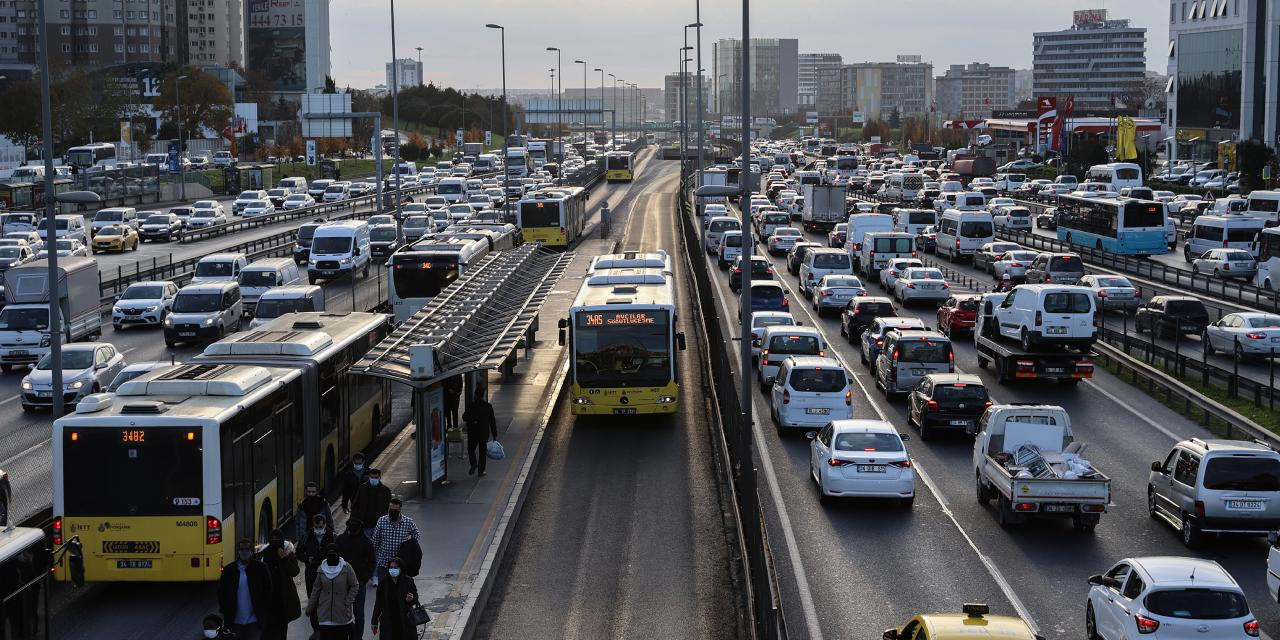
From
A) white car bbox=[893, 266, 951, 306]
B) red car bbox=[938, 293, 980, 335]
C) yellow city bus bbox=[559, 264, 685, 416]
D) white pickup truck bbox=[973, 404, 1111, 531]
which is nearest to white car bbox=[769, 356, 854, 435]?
yellow city bus bbox=[559, 264, 685, 416]

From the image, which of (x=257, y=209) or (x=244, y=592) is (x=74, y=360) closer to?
(x=244, y=592)

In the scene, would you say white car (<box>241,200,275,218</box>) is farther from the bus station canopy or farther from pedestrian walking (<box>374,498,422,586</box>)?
pedestrian walking (<box>374,498,422,586</box>)

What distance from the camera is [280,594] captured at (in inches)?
608

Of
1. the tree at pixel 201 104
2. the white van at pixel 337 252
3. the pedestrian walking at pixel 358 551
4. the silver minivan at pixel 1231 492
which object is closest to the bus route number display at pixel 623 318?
the silver minivan at pixel 1231 492

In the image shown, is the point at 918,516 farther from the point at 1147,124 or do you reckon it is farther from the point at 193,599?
the point at 1147,124

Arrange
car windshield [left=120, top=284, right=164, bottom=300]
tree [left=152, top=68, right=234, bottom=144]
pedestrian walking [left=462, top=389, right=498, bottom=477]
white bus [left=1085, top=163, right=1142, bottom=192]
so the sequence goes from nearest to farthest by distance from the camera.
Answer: pedestrian walking [left=462, top=389, right=498, bottom=477] → car windshield [left=120, top=284, right=164, bottom=300] → white bus [left=1085, top=163, right=1142, bottom=192] → tree [left=152, top=68, right=234, bottom=144]

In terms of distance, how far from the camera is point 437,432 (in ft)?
79.0

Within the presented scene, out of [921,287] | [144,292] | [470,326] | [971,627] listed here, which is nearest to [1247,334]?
[921,287]

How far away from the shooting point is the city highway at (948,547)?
18.4 meters

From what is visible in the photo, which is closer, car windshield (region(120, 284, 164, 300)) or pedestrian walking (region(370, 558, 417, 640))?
pedestrian walking (region(370, 558, 417, 640))

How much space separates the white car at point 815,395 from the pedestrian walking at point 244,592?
15439mm

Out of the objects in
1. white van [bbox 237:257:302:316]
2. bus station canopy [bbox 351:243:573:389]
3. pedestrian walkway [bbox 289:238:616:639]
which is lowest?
pedestrian walkway [bbox 289:238:616:639]

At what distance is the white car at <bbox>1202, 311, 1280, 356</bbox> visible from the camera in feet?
125

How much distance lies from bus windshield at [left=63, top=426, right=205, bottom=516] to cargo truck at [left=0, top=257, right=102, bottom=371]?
22.0 m
